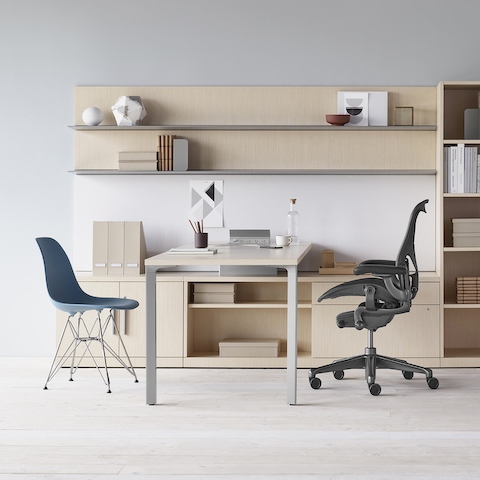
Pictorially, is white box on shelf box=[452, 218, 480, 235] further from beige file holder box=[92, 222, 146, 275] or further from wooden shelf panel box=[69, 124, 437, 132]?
beige file holder box=[92, 222, 146, 275]

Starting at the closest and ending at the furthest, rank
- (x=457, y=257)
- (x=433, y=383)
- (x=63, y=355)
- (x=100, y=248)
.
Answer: (x=433, y=383)
(x=63, y=355)
(x=100, y=248)
(x=457, y=257)

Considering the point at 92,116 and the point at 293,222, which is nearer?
the point at 92,116

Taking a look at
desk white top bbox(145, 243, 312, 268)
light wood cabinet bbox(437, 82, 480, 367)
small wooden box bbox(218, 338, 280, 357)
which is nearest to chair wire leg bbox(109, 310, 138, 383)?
small wooden box bbox(218, 338, 280, 357)

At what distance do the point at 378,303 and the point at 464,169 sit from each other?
4.26 ft

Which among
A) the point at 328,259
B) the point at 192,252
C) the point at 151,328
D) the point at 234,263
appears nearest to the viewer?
the point at 234,263

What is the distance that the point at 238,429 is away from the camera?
3873 mm

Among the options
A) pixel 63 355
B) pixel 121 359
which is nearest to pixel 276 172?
pixel 121 359

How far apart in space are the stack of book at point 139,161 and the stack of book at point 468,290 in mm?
2350

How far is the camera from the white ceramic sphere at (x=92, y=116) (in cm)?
564

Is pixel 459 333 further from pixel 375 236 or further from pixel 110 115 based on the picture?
pixel 110 115

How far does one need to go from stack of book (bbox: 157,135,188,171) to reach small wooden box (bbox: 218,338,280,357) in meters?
1.32

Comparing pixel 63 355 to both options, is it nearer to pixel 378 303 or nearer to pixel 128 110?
pixel 128 110

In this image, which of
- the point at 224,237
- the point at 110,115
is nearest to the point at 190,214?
the point at 224,237

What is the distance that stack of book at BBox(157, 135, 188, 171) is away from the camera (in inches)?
221
